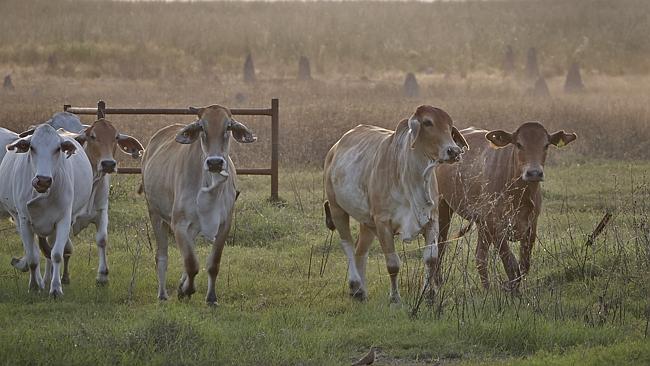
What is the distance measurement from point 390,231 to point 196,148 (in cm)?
185

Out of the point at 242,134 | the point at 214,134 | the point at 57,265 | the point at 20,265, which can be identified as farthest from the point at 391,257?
the point at 20,265

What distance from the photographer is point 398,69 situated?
1848 inches

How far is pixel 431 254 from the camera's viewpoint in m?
9.77

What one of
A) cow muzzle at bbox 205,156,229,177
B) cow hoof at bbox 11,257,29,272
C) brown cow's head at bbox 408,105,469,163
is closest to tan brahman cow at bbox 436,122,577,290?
brown cow's head at bbox 408,105,469,163

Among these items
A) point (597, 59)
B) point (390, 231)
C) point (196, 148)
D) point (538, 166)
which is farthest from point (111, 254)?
point (597, 59)

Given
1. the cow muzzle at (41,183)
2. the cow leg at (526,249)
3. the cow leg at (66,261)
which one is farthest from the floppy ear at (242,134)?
the cow leg at (526,249)

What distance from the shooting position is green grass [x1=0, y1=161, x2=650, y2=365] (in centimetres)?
804

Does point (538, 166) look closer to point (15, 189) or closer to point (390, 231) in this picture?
point (390, 231)

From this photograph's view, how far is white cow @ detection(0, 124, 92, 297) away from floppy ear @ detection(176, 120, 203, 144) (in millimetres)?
1082

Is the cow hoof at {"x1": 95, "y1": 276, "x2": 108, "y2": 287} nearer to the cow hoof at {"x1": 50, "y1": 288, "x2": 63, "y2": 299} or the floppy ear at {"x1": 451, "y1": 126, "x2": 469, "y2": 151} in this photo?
the cow hoof at {"x1": 50, "y1": 288, "x2": 63, "y2": 299}

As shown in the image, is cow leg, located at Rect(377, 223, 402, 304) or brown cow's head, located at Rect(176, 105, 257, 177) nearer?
brown cow's head, located at Rect(176, 105, 257, 177)

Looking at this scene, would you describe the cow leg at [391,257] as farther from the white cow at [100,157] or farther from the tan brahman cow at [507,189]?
the white cow at [100,157]

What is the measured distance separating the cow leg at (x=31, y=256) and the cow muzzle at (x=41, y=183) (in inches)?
23.9

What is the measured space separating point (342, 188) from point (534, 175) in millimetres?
1774
